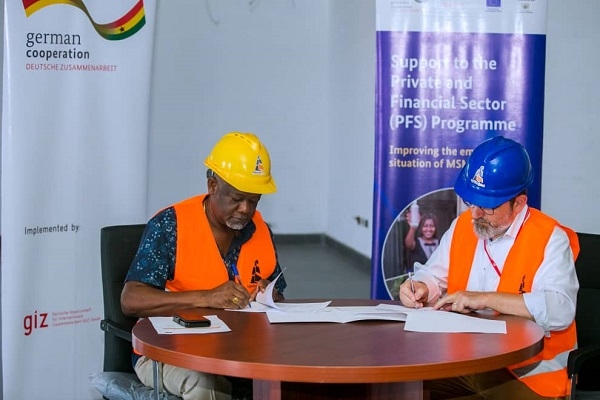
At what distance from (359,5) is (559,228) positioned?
515 cm

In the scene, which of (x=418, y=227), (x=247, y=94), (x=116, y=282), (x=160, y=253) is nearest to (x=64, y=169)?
(x=116, y=282)

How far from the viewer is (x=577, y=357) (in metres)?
2.91

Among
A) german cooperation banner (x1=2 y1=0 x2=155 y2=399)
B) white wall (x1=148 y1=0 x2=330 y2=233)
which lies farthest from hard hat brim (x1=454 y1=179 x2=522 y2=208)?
white wall (x1=148 y1=0 x2=330 y2=233)

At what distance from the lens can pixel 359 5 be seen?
8.02 metres

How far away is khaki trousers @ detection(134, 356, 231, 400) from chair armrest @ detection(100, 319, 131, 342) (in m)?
0.18

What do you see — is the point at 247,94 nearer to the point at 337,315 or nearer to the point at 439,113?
the point at 439,113

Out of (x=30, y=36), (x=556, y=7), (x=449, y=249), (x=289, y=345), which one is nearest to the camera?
(x=289, y=345)

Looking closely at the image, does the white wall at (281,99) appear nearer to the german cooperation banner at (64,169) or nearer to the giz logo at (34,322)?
the german cooperation banner at (64,169)

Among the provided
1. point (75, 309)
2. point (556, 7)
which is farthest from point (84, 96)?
point (556, 7)

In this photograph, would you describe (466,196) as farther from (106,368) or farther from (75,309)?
(75,309)

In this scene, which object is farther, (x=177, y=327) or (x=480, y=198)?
(x=480, y=198)

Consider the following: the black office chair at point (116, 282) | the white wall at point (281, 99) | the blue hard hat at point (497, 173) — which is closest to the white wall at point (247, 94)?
the white wall at point (281, 99)

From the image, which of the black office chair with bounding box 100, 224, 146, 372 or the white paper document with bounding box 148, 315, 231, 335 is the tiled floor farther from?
the white paper document with bounding box 148, 315, 231, 335

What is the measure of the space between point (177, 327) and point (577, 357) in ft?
4.01
